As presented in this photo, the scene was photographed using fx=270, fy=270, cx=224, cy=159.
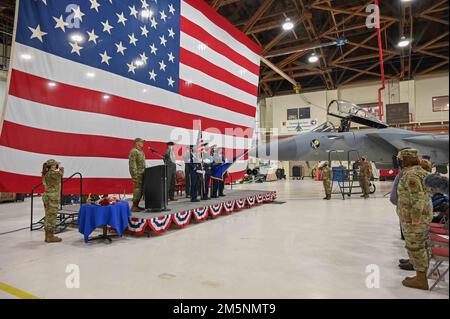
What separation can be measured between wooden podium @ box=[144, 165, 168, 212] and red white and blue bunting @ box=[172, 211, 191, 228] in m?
0.29

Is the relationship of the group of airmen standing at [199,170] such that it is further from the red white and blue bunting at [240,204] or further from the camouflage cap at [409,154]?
the camouflage cap at [409,154]

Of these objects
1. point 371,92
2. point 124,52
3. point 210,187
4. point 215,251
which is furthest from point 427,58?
point 215,251

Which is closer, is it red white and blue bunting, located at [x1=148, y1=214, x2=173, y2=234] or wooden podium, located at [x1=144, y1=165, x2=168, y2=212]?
red white and blue bunting, located at [x1=148, y1=214, x2=173, y2=234]

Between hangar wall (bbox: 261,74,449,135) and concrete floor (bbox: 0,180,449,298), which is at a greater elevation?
hangar wall (bbox: 261,74,449,135)

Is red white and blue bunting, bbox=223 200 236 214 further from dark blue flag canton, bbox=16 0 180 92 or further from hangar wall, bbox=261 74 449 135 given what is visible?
hangar wall, bbox=261 74 449 135

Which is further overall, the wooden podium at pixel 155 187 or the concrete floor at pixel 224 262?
the wooden podium at pixel 155 187

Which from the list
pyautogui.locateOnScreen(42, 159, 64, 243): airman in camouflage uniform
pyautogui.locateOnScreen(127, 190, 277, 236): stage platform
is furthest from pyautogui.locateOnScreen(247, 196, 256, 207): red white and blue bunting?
pyautogui.locateOnScreen(42, 159, 64, 243): airman in camouflage uniform

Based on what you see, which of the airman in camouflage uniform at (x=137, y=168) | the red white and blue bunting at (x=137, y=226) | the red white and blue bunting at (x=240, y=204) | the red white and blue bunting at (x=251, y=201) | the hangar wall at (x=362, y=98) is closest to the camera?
the red white and blue bunting at (x=137, y=226)

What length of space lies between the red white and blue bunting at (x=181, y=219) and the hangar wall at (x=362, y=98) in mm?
13970

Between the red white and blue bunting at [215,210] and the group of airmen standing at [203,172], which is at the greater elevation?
the group of airmen standing at [203,172]

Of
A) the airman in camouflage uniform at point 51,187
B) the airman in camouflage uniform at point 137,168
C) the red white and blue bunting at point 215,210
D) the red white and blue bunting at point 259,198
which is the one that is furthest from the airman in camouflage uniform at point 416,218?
the red white and blue bunting at point 259,198

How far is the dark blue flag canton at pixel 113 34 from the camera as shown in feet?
14.0

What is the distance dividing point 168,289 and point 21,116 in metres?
3.52

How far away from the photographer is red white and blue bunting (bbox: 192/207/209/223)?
16.5 feet
